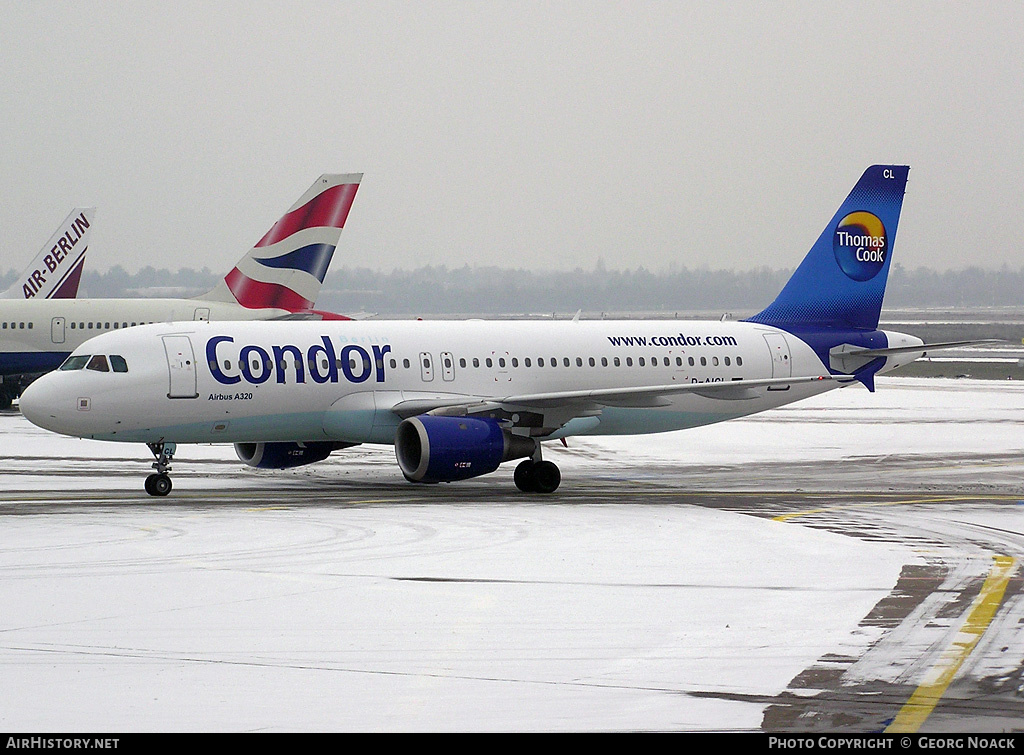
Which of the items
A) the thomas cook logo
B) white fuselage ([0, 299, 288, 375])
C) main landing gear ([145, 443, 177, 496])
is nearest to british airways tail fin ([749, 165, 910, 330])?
the thomas cook logo

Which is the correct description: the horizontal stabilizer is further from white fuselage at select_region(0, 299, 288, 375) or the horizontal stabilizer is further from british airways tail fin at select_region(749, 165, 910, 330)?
white fuselage at select_region(0, 299, 288, 375)

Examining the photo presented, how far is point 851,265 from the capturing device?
118 ft

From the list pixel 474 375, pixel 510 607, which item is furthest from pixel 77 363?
pixel 510 607

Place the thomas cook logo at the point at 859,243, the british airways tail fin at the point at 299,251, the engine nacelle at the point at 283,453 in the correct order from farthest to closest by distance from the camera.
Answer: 1. the british airways tail fin at the point at 299,251
2. the thomas cook logo at the point at 859,243
3. the engine nacelle at the point at 283,453

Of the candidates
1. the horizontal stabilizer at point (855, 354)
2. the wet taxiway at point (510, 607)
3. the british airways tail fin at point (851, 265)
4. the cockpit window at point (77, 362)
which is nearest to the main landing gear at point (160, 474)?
the wet taxiway at point (510, 607)

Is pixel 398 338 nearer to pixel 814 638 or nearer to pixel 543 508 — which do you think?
pixel 543 508

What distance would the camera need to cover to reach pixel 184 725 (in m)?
10.2

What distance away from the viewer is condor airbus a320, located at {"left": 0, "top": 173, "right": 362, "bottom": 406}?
1977 inches

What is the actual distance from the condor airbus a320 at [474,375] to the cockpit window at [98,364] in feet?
0.13

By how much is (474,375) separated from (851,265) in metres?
11.6

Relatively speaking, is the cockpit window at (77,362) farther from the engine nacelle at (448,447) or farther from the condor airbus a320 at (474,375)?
the engine nacelle at (448,447)

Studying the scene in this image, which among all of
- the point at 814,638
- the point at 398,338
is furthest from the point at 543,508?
the point at 814,638

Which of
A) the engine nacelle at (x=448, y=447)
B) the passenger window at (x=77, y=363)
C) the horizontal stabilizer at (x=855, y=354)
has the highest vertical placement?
the passenger window at (x=77, y=363)

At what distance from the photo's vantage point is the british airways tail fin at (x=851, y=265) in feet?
117
